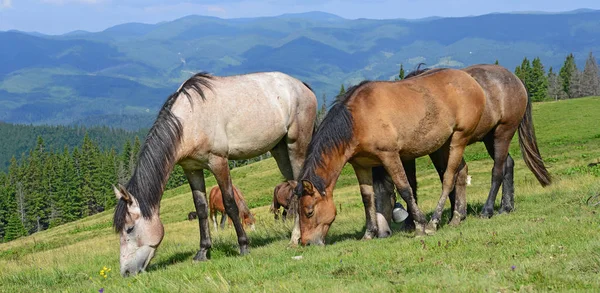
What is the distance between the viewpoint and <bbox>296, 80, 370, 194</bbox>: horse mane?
9.70 metres

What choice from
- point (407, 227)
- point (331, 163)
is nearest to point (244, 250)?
point (331, 163)

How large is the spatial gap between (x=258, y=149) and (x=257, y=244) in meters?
2.13

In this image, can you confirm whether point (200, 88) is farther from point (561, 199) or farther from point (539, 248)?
point (561, 199)

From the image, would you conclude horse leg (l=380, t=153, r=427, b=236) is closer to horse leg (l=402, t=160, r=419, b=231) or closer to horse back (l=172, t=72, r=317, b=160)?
horse leg (l=402, t=160, r=419, b=231)

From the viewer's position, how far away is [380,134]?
9.79 m

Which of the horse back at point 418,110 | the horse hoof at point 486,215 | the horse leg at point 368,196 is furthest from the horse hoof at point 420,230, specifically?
the horse hoof at point 486,215

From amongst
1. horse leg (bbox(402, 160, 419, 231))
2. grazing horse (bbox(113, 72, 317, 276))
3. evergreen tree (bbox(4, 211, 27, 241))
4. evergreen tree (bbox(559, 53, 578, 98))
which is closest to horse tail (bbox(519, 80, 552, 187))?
horse leg (bbox(402, 160, 419, 231))

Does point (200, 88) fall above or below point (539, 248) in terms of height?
above

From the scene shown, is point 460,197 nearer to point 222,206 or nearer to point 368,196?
point 368,196

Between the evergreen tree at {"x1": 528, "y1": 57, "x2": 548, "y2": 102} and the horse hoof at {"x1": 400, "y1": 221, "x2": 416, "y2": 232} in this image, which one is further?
the evergreen tree at {"x1": 528, "y1": 57, "x2": 548, "y2": 102}

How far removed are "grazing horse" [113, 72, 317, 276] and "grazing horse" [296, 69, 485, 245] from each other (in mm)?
818

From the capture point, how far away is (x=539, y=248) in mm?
7230

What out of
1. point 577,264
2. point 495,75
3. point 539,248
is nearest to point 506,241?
point 539,248

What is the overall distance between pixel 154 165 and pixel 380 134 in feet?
12.0
